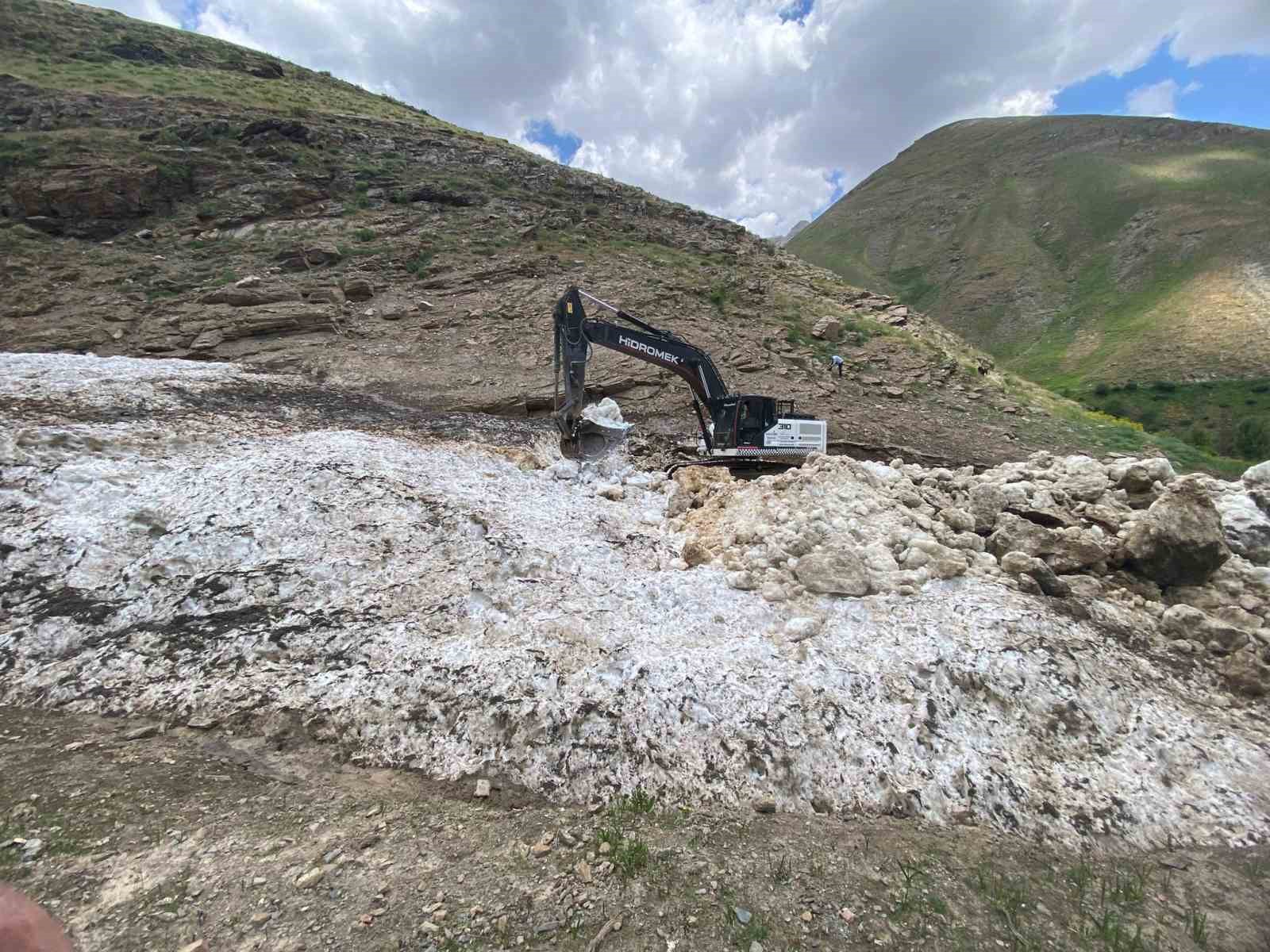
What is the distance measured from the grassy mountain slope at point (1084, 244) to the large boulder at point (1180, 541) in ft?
162

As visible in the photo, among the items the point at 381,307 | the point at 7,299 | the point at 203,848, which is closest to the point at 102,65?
the point at 7,299

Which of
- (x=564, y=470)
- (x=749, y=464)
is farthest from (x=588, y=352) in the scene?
(x=749, y=464)

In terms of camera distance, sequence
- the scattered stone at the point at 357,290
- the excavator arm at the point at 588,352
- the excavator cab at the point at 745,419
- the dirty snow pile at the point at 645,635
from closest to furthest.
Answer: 1. the dirty snow pile at the point at 645,635
2. the excavator arm at the point at 588,352
3. the excavator cab at the point at 745,419
4. the scattered stone at the point at 357,290

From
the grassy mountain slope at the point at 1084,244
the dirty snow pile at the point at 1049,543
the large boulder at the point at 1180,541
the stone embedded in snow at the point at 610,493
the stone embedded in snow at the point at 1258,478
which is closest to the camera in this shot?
the dirty snow pile at the point at 1049,543

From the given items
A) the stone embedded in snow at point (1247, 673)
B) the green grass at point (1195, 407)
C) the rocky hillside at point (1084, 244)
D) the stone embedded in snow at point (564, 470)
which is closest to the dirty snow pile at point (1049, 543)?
the stone embedded in snow at point (1247, 673)

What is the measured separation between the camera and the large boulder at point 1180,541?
6.68 metres

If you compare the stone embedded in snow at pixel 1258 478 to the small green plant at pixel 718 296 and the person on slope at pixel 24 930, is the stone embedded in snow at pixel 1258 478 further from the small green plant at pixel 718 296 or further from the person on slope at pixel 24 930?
the small green plant at pixel 718 296

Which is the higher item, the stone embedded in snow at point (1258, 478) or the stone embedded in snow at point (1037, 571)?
the stone embedded in snow at point (1258, 478)

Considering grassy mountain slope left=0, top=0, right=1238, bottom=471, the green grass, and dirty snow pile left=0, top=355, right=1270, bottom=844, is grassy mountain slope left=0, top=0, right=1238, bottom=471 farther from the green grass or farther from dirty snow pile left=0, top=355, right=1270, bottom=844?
the green grass

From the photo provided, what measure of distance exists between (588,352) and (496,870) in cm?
855

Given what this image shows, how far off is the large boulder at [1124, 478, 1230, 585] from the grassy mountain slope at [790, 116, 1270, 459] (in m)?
49.4

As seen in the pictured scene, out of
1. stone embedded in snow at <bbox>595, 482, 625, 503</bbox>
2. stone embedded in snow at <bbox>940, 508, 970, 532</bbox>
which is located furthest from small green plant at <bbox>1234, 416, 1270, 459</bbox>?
stone embedded in snow at <bbox>595, 482, 625, 503</bbox>

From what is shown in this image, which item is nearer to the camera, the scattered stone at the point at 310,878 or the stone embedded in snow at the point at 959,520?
the scattered stone at the point at 310,878

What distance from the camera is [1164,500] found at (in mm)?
7023
